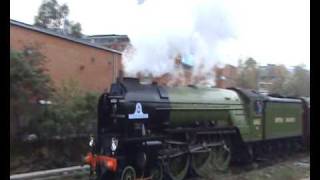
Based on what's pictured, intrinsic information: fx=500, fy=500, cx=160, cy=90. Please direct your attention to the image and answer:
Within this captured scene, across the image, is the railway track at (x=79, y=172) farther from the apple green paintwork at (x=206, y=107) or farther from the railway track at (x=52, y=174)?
the apple green paintwork at (x=206, y=107)

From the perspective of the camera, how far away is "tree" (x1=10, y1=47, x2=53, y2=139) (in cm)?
1494

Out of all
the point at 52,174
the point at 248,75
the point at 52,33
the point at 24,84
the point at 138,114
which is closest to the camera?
the point at 138,114

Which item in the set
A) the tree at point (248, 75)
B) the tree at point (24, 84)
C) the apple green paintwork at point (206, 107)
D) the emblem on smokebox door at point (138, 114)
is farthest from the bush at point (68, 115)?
the tree at point (248, 75)

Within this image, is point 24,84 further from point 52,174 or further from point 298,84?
point 298,84

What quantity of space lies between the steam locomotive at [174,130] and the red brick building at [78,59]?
865cm

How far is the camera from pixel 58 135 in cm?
1616

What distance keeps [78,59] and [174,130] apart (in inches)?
578

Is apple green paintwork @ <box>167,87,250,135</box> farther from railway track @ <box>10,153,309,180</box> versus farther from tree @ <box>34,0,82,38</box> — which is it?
tree @ <box>34,0,82,38</box>

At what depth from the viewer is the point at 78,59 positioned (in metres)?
26.6

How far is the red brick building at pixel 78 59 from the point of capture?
23.9m

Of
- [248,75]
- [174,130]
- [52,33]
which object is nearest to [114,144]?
[174,130]

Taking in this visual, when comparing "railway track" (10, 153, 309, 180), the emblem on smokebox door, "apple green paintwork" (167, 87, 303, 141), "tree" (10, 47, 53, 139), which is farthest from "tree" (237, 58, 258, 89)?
the emblem on smokebox door

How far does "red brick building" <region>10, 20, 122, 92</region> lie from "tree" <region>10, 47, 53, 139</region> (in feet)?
21.9
